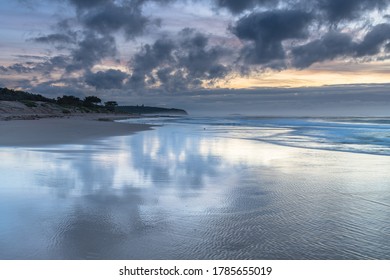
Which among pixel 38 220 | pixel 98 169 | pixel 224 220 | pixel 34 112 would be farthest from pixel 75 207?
pixel 34 112

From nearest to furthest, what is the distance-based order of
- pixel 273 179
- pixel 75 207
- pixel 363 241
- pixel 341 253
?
pixel 341 253 → pixel 363 241 → pixel 75 207 → pixel 273 179

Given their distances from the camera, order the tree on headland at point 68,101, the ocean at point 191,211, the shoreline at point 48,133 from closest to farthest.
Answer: the ocean at point 191,211 < the shoreline at point 48,133 < the tree on headland at point 68,101

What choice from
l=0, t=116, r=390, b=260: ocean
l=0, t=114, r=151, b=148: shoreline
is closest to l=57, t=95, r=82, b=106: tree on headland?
l=0, t=114, r=151, b=148: shoreline

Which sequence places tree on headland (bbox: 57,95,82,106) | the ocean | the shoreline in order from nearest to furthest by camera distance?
the ocean, the shoreline, tree on headland (bbox: 57,95,82,106)

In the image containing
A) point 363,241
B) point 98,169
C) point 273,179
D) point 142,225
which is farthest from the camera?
point 98,169

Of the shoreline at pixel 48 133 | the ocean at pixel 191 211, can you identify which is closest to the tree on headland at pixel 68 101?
the shoreline at pixel 48 133

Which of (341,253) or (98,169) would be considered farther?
(98,169)

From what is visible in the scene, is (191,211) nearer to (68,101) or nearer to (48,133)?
(48,133)

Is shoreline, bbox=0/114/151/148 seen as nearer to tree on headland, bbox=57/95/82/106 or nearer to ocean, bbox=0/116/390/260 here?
ocean, bbox=0/116/390/260

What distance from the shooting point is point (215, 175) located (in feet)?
28.1

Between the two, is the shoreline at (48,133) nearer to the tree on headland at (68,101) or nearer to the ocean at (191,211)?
the ocean at (191,211)

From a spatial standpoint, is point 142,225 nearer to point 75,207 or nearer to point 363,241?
point 75,207

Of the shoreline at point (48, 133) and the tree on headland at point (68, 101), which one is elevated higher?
the tree on headland at point (68, 101)
